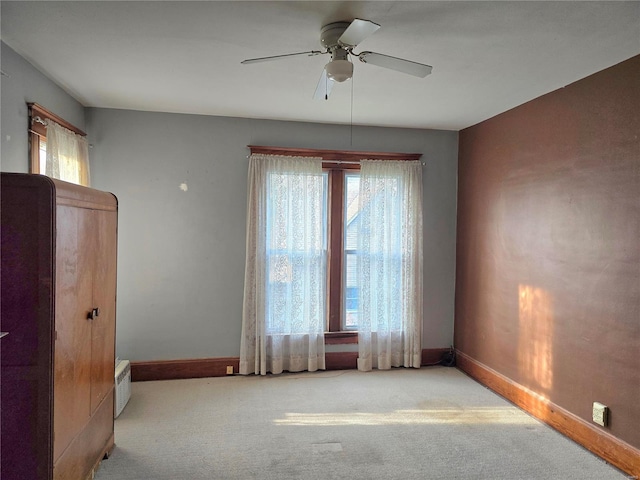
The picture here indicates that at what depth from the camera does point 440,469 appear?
2.51 metres

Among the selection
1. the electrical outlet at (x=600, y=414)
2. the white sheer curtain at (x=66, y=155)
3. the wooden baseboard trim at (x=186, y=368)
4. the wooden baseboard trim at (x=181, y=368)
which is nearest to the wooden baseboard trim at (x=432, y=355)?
the wooden baseboard trim at (x=186, y=368)

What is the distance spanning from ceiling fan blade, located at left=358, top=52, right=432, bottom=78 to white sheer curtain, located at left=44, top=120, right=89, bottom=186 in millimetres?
2238

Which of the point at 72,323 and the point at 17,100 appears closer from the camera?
the point at 72,323

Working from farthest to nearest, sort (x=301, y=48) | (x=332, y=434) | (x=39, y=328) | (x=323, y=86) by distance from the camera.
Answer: (x=332, y=434) → (x=323, y=86) → (x=301, y=48) → (x=39, y=328)

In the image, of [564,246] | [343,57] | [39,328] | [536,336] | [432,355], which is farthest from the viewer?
[432,355]

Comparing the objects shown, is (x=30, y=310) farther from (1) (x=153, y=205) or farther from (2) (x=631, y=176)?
(2) (x=631, y=176)

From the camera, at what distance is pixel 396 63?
2254mm

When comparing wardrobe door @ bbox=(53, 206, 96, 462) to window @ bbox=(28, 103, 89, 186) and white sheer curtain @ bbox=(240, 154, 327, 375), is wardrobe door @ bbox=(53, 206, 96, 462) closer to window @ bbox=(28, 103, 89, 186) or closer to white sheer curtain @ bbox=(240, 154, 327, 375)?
window @ bbox=(28, 103, 89, 186)

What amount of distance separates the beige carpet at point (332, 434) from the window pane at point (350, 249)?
68 cm

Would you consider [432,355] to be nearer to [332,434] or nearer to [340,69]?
[332,434]

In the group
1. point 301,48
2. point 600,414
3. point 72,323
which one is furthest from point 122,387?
point 600,414

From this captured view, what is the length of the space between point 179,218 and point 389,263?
2110 millimetres

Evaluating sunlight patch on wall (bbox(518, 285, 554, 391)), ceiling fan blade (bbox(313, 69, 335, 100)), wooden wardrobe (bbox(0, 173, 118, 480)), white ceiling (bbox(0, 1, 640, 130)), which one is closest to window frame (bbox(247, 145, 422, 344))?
white ceiling (bbox(0, 1, 640, 130))

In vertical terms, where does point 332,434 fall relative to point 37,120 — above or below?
below
